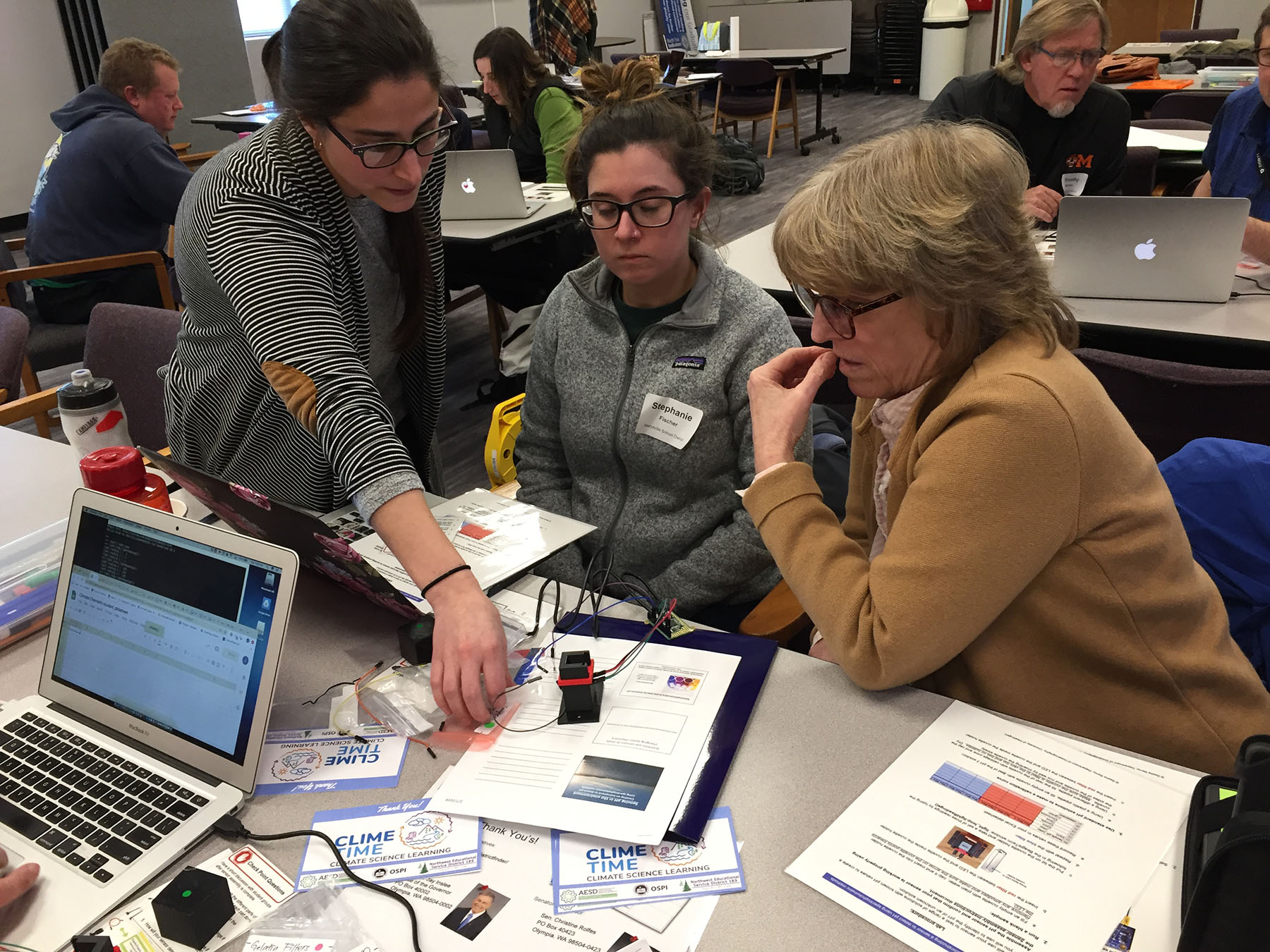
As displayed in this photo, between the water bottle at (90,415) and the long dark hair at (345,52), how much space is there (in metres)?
0.66

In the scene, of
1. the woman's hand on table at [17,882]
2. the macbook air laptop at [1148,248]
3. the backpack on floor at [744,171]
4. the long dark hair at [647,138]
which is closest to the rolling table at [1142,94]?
the backpack on floor at [744,171]

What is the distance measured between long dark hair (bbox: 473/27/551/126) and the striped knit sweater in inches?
107

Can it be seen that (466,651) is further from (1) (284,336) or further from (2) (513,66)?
(2) (513,66)

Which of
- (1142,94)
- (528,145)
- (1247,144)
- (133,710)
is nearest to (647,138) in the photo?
(133,710)

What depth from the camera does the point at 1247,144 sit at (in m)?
2.98

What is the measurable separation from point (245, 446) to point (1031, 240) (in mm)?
1285

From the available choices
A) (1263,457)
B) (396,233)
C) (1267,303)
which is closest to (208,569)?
(396,233)

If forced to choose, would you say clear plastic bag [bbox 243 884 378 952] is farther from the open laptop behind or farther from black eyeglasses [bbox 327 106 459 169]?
black eyeglasses [bbox 327 106 459 169]

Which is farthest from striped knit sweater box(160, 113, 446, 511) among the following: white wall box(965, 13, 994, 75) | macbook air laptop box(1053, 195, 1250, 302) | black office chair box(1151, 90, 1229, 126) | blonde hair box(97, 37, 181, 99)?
white wall box(965, 13, 994, 75)

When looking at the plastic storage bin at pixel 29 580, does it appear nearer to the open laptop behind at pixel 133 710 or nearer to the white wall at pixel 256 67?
the open laptop behind at pixel 133 710

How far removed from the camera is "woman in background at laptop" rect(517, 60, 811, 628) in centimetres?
161

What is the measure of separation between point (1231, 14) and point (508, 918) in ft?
33.1

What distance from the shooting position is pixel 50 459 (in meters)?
1.83

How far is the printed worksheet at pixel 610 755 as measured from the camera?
95 centimetres
